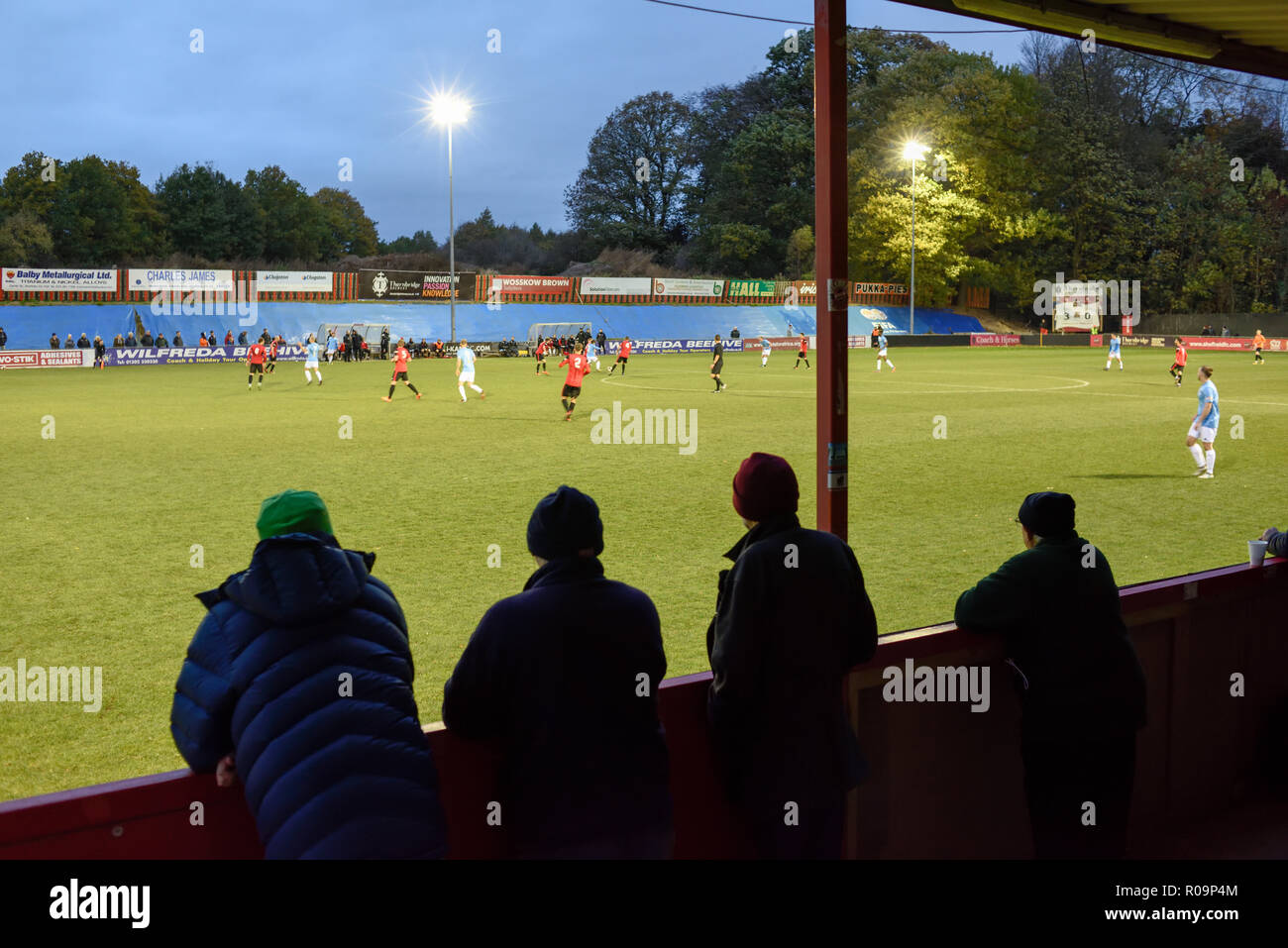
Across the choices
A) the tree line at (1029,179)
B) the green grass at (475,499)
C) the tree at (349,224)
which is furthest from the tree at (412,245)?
the green grass at (475,499)

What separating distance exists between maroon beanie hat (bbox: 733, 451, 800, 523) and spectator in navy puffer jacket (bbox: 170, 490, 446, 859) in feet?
4.21

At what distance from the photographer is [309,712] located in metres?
2.81

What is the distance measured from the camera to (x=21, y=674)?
23.5ft

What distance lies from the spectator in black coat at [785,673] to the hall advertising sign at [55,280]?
177 ft

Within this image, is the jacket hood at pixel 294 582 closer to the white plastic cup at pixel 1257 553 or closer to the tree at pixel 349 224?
the white plastic cup at pixel 1257 553

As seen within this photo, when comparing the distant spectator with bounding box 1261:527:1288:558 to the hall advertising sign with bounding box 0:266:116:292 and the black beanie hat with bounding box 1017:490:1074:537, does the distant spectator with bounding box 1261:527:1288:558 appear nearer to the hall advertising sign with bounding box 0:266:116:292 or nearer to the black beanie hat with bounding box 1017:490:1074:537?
the black beanie hat with bounding box 1017:490:1074:537

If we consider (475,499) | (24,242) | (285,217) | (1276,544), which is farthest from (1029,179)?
(1276,544)

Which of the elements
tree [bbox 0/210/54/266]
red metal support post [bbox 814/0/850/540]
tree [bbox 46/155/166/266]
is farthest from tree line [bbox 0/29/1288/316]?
red metal support post [bbox 814/0/850/540]

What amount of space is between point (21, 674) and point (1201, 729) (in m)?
6.89

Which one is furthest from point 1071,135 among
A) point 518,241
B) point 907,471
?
point 907,471

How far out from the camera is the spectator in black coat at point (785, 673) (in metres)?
3.56

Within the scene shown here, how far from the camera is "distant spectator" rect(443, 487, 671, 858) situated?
10.2ft

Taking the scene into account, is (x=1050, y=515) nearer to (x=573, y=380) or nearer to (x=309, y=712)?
(x=309, y=712)

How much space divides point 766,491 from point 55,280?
5487 cm
